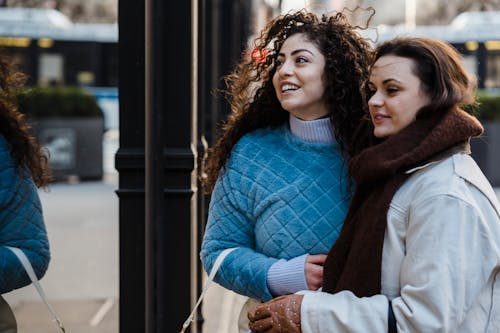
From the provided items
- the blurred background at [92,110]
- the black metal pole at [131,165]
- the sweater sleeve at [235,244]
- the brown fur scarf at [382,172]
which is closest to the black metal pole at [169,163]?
the black metal pole at [131,165]

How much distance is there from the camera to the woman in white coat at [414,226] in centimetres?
180

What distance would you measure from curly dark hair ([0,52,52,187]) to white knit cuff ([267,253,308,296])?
34.9 inches

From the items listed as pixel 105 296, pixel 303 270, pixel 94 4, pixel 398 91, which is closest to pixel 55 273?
pixel 303 270

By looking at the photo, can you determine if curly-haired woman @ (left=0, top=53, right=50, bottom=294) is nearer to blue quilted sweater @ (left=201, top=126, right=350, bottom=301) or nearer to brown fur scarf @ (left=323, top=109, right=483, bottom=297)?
blue quilted sweater @ (left=201, top=126, right=350, bottom=301)

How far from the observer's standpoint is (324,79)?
243cm

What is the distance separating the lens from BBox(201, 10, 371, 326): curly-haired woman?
2.34 metres

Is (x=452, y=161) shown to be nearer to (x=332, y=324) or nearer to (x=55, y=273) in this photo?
(x=332, y=324)

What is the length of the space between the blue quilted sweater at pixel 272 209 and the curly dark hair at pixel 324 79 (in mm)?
92

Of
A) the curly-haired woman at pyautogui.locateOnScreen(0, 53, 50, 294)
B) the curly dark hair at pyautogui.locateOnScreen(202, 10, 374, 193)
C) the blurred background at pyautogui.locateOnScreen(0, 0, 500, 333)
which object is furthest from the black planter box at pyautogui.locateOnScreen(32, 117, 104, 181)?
the curly dark hair at pyautogui.locateOnScreen(202, 10, 374, 193)

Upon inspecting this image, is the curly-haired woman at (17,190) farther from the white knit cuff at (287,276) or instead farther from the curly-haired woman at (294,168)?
the white knit cuff at (287,276)

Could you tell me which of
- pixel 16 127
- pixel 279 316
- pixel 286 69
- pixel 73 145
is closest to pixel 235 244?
pixel 279 316

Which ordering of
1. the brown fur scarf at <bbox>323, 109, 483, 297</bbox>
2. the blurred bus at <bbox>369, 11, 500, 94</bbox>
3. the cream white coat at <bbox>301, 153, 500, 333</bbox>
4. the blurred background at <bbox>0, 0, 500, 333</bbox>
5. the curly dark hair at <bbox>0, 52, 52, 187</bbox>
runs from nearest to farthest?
the cream white coat at <bbox>301, 153, 500, 333</bbox>, the brown fur scarf at <bbox>323, 109, 483, 297</bbox>, the curly dark hair at <bbox>0, 52, 52, 187</bbox>, the blurred background at <bbox>0, 0, 500, 333</bbox>, the blurred bus at <bbox>369, 11, 500, 94</bbox>

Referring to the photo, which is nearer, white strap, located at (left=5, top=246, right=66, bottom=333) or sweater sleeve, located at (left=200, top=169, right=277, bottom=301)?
sweater sleeve, located at (left=200, top=169, right=277, bottom=301)

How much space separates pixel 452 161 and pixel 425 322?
40cm
